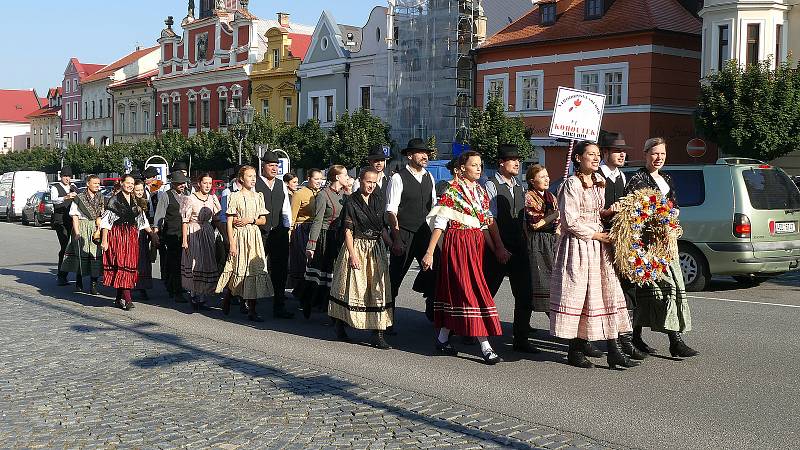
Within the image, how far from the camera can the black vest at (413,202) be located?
381 inches

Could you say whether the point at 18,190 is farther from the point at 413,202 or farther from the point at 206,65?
the point at 413,202

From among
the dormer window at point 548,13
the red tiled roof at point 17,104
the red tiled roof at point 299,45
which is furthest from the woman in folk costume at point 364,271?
the red tiled roof at point 17,104

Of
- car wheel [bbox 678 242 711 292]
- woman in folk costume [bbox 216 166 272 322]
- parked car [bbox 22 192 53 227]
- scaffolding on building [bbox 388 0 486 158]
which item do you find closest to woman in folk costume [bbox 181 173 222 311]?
woman in folk costume [bbox 216 166 272 322]

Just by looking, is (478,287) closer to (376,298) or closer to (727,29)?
(376,298)

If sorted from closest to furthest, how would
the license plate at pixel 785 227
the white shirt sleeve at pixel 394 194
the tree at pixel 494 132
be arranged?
the white shirt sleeve at pixel 394 194, the license plate at pixel 785 227, the tree at pixel 494 132

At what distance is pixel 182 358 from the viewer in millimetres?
8508

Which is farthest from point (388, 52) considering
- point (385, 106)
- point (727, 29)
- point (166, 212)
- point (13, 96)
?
point (13, 96)

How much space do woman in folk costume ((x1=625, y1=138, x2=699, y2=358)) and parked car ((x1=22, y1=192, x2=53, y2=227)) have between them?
3023 cm

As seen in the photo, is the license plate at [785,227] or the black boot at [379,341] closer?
the black boot at [379,341]

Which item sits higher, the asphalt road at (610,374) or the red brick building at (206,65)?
the red brick building at (206,65)

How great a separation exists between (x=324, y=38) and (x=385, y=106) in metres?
6.66

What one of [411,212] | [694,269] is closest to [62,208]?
[411,212]

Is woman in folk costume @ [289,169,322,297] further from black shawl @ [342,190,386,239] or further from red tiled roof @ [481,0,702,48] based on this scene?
red tiled roof @ [481,0,702,48]

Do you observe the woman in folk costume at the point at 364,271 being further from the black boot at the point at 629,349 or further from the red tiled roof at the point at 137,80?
the red tiled roof at the point at 137,80
